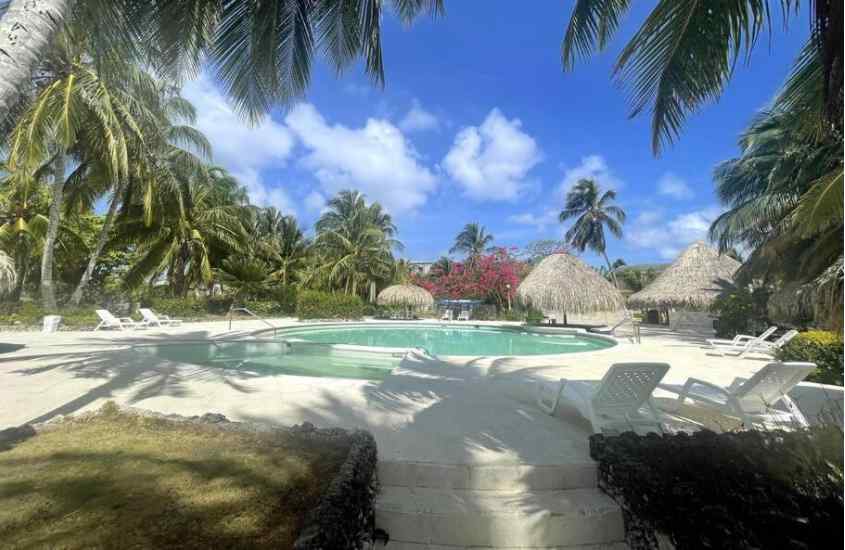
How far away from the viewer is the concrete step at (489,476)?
2.96 metres

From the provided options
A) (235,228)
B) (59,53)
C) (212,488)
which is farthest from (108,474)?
(235,228)

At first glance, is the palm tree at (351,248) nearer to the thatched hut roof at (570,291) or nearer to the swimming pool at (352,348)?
the swimming pool at (352,348)

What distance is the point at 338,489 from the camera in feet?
7.09

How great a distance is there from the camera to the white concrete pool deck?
3502 mm

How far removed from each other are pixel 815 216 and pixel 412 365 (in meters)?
6.52

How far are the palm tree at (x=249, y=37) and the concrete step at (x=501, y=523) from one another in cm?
484

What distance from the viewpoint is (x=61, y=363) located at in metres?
7.11

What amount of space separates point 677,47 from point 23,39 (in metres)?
4.91

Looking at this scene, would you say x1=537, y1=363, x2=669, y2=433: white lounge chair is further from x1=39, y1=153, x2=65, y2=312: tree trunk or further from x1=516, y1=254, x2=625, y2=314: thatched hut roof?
x1=39, y1=153, x2=65, y2=312: tree trunk

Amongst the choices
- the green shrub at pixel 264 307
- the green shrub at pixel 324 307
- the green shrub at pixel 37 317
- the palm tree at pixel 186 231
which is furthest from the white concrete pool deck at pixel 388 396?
the green shrub at pixel 264 307

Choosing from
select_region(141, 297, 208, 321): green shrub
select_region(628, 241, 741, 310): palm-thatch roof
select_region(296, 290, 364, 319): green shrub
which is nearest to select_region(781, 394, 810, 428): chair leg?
select_region(628, 241, 741, 310): palm-thatch roof

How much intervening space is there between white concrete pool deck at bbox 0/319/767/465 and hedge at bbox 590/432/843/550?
575 mm

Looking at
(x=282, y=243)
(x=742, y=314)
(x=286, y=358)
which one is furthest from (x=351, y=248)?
(x=742, y=314)

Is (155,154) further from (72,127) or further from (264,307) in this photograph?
(264,307)
